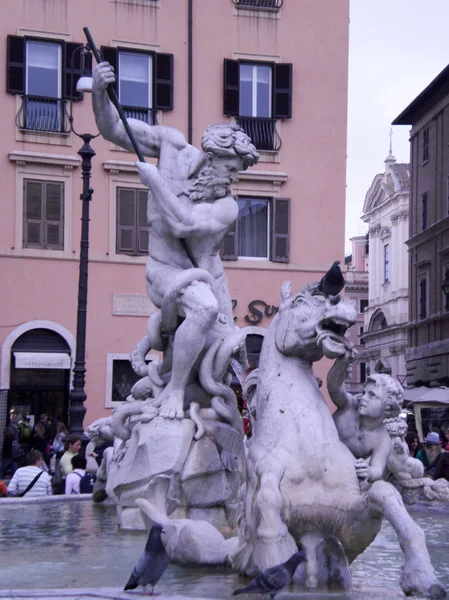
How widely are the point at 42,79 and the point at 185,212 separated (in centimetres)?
2358

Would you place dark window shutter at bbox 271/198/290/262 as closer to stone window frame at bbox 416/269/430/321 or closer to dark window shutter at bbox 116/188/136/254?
dark window shutter at bbox 116/188/136/254

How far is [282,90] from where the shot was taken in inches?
1240

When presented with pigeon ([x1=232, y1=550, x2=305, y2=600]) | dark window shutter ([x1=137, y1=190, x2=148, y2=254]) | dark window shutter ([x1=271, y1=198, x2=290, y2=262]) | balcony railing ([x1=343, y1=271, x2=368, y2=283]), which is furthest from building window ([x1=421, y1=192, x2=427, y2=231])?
pigeon ([x1=232, y1=550, x2=305, y2=600])

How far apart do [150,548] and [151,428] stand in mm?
2436

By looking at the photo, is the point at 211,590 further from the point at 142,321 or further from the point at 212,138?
the point at 142,321

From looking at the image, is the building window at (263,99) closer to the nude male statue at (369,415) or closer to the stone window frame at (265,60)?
the stone window frame at (265,60)

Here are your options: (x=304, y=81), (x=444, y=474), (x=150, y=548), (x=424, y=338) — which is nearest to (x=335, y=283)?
(x=150, y=548)

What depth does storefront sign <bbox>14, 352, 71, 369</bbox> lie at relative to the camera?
28094mm

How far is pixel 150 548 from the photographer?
4398mm

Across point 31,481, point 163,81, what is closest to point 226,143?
point 31,481

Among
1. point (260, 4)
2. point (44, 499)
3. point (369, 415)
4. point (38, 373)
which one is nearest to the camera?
point (369, 415)

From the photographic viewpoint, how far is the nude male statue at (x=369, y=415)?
486cm

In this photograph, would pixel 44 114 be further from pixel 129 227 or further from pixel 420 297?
pixel 420 297

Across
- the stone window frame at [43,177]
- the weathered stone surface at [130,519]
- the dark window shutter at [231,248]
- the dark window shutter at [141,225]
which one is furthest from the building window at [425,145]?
the weathered stone surface at [130,519]
